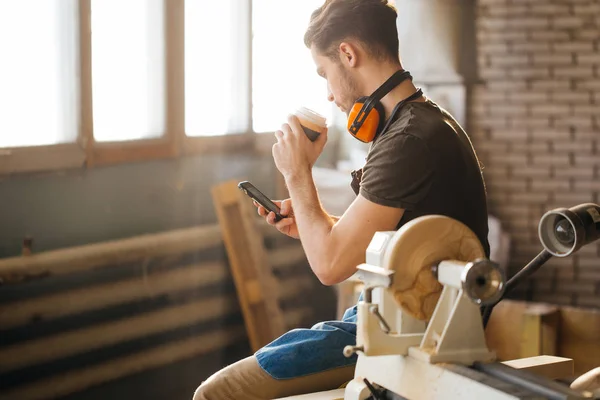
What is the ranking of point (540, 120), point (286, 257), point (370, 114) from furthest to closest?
point (540, 120) < point (286, 257) < point (370, 114)

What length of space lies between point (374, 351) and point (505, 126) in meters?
3.55

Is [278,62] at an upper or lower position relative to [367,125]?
upper

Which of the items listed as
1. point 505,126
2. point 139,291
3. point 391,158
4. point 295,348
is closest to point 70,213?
point 139,291

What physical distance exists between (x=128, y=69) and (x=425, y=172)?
2159mm

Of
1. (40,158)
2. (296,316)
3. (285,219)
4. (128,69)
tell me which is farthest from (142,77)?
(285,219)

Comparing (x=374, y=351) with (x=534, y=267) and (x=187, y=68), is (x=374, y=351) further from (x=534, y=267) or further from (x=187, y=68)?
(x=187, y=68)

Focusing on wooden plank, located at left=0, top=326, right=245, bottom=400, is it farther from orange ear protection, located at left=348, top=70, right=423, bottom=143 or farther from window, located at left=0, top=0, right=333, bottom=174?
orange ear protection, located at left=348, top=70, right=423, bottom=143

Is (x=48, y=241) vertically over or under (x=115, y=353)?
over

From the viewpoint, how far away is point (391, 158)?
1804 millimetres

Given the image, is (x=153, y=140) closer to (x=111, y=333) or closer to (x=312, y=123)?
(x=111, y=333)

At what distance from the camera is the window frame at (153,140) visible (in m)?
3.28

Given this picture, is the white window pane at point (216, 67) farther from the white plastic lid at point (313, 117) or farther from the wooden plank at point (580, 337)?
the white plastic lid at point (313, 117)

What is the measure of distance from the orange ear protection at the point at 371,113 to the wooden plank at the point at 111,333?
1892mm

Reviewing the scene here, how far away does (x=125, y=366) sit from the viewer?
3664mm
